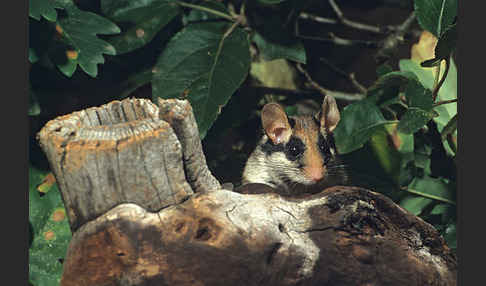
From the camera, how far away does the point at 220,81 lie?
329cm

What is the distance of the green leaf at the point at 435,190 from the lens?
368cm

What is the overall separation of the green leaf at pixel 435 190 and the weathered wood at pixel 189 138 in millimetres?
1687

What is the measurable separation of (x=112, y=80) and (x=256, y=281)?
87.5 inches

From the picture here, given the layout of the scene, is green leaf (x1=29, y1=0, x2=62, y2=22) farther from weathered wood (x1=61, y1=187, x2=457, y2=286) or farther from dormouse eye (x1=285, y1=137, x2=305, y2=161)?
dormouse eye (x1=285, y1=137, x2=305, y2=161)

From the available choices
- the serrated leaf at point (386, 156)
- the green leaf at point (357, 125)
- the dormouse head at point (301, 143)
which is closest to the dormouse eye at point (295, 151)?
the dormouse head at point (301, 143)

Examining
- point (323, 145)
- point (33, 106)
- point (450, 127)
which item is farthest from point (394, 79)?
point (33, 106)

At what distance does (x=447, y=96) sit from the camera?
3959 mm

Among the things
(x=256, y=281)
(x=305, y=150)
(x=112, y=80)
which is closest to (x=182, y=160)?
(x=256, y=281)

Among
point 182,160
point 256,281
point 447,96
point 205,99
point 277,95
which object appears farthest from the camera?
point 277,95

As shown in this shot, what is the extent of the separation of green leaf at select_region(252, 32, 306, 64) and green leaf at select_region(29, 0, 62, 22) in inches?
52.6

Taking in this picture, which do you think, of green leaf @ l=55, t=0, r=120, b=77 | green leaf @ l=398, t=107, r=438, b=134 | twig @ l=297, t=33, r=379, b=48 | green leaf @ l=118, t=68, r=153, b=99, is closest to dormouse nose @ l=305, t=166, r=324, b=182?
green leaf @ l=398, t=107, r=438, b=134

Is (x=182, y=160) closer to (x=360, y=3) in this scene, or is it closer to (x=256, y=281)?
(x=256, y=281)

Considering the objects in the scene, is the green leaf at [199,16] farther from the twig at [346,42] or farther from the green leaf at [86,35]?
the twig at [346,42]

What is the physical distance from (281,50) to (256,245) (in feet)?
5.84
